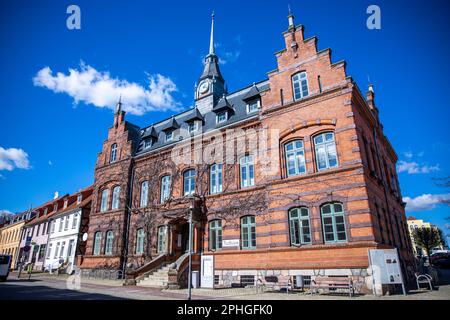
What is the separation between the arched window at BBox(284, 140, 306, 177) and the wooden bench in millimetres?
5438

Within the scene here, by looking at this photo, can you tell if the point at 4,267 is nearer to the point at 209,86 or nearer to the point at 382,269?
the point at 209,86

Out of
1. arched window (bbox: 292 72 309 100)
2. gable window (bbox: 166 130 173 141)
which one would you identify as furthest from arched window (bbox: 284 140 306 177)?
gable window (bbox: 166 130 173 141)

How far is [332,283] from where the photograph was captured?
12000 millimetres

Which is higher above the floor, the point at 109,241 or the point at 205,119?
the point at 205,119

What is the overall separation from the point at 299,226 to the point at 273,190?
7.88 ft

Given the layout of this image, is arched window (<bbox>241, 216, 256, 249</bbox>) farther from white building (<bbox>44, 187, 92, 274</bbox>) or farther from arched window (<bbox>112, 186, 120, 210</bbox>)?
white building (<bbox>44, 187, 92, 274</bbox>)

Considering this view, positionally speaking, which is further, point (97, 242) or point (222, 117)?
point (97, 242)

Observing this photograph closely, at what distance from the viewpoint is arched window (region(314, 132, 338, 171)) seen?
14469 mm

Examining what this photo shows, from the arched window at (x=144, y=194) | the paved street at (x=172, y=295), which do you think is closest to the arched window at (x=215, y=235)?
the paved street at (x=172, y=295)

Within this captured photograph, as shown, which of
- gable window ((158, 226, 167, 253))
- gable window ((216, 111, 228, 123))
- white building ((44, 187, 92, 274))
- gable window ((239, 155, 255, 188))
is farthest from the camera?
white building ((44, 187, 92, 274))

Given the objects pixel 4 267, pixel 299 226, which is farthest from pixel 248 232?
pixel 4 267
